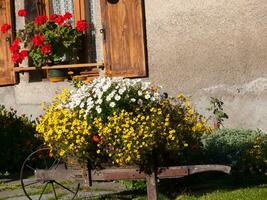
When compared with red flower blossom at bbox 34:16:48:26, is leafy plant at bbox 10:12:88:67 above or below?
below

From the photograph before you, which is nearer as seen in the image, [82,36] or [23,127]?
[23,127]

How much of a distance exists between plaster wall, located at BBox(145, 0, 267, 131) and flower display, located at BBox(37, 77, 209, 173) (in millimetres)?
2116

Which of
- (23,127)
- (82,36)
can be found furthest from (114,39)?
(23,127)

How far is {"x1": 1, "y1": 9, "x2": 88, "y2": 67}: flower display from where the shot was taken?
1016cm

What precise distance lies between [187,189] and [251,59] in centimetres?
221

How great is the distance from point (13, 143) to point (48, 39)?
5.32 feet

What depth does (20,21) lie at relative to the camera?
35.3 ft

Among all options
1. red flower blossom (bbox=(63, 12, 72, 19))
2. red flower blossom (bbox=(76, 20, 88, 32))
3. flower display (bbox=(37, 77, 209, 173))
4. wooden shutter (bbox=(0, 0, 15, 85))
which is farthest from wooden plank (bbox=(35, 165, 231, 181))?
wooden shutter (bbox=(0, 0, 15, 85))

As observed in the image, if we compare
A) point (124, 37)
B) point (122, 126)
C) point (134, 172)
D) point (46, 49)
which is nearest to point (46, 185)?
point (134, 172)

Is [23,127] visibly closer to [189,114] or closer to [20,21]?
[20,21]

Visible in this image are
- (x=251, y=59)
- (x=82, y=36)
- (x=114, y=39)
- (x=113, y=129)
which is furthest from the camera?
(x=82, y=36)

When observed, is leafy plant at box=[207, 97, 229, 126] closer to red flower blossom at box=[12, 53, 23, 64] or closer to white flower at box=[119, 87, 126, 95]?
white flower at box=[119, 87, 126, 95]

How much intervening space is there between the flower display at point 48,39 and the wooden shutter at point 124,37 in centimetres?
72

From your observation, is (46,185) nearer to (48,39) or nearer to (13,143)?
(13,143)
